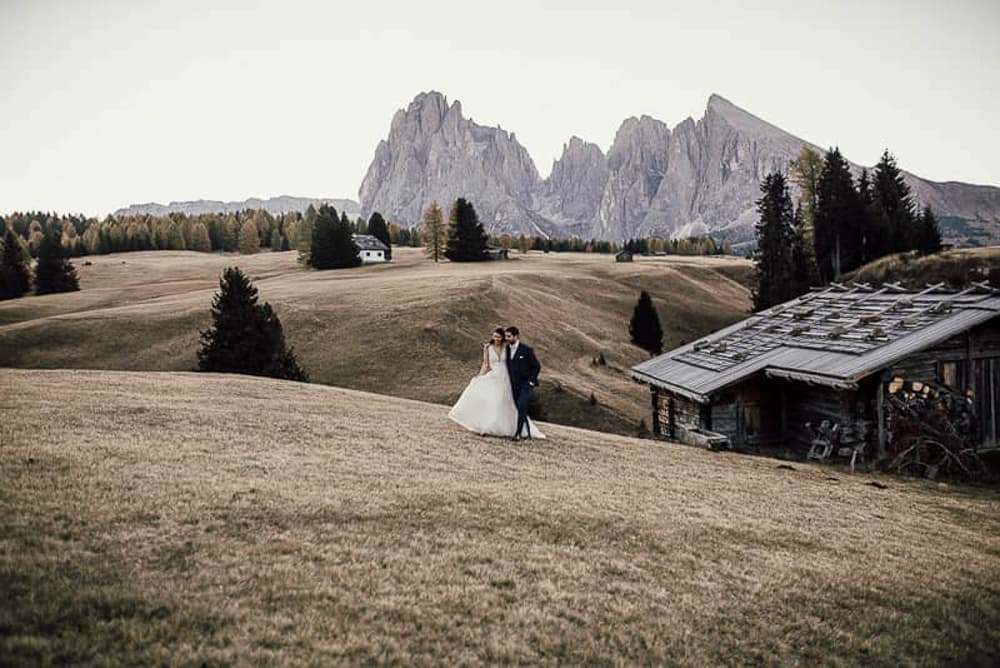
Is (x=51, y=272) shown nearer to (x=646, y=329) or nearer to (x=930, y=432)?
→ (x=646, y=329)

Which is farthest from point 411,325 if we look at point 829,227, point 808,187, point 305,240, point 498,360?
point 305,240

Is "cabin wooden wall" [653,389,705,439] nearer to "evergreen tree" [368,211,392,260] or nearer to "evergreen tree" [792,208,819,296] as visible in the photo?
"evergreen tree" [792,208,819,296]

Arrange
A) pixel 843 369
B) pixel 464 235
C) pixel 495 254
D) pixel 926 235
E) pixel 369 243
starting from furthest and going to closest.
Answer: pixel 369 243
pixel 495 254
pixel 464 235
pixel 926 235
pixel 843 369

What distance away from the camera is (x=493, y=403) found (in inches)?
753

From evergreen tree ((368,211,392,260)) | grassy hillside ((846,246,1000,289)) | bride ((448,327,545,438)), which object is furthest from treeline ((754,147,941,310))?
evergreen tree ((368,211,392,260))

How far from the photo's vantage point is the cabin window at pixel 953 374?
23.8m

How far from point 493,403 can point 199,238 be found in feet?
505

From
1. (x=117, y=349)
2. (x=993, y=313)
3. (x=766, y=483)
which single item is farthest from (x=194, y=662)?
(x=117, y=349)

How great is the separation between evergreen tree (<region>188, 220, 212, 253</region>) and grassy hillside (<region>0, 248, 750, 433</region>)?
6238 cm

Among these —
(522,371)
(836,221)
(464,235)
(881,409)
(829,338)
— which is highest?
(464,235)

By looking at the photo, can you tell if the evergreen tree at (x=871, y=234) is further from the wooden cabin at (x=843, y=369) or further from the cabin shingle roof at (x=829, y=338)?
the wooden cabin at (x=843, y=369)

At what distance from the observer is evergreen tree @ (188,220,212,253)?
152750mm

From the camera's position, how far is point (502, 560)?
916 centimetres

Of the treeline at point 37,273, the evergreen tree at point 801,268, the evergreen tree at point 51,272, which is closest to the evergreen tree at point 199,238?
the treeline at point 37,273
